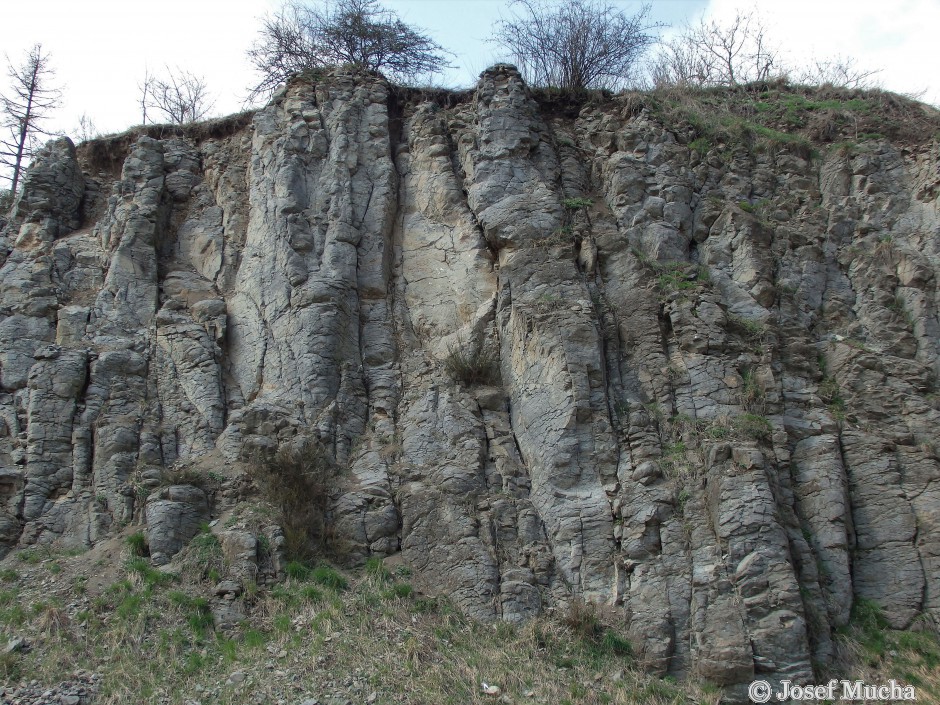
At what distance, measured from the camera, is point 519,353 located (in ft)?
42.8

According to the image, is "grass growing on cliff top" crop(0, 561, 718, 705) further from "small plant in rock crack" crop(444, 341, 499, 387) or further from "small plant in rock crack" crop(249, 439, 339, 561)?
"small plant in rock crack" crop(444, 341, 499, 387)

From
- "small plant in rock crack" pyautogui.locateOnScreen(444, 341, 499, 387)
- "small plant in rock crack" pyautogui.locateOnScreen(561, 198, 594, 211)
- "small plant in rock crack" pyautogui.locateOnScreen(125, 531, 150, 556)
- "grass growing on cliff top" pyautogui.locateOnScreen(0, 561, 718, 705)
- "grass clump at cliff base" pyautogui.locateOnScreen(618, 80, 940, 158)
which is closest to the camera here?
"grass growing on cliff top" pyautogui.locateOnScreen(0, 561, 718, 705)

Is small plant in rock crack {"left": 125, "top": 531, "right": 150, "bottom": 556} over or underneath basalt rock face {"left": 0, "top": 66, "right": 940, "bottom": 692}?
underneath

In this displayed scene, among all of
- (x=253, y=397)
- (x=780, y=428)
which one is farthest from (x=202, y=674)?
(x=780, y=428)

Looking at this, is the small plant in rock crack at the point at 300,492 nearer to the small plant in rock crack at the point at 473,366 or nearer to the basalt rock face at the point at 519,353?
the basalt rock face at the point at 519,353

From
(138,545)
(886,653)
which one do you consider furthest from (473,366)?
(886,653)

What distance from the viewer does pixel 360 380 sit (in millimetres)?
13320

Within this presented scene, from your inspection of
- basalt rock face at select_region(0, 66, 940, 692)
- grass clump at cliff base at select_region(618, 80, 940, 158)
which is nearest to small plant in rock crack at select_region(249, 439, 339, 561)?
basalt rock face at select_region(0, 66, 940, 692)

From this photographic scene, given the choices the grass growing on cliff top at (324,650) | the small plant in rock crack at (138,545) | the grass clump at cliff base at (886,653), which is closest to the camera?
the grass growing on cliff top at (324,650)

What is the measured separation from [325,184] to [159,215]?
127 inches

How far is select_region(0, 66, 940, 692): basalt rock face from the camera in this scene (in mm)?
10828

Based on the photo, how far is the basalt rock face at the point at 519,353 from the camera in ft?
35.5

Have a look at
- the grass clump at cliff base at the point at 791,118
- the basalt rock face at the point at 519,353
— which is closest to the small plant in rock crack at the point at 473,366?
the basalt rock face at the point at 519,353

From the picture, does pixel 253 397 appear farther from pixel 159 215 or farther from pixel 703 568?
pixel 703 568
